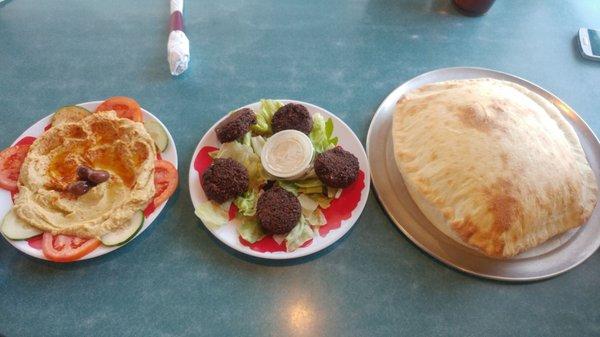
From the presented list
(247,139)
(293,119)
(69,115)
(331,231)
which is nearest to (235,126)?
(247,139)

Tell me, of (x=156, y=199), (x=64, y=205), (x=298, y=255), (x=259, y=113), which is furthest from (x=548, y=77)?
(x=64, y=205)

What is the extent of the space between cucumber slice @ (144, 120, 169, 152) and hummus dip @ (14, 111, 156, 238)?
0.04m

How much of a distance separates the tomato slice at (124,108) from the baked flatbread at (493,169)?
45.4 inches

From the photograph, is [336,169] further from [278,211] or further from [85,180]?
[85,180]

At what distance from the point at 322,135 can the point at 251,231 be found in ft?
1.74

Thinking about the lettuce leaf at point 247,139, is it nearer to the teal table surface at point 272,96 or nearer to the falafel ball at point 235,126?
the falafel ball at point 235,126

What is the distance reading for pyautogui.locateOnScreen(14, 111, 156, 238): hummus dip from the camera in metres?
1.41

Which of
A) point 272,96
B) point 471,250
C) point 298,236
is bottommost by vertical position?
point 471,250

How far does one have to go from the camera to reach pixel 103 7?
2.34 m

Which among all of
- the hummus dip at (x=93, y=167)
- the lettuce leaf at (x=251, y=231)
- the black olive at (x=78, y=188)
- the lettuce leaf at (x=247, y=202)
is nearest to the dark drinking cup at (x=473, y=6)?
the lettuce leaf at (x=247, y=202)

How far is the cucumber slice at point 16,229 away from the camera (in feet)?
4.50

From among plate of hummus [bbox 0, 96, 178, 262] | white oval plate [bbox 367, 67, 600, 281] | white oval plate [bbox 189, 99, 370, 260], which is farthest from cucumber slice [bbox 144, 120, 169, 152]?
white oval plate [bbox 367, 67, 600, 281]

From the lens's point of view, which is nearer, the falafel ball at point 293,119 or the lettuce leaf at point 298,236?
the lettuce leaf at point 298,236

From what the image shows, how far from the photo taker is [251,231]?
144cm
